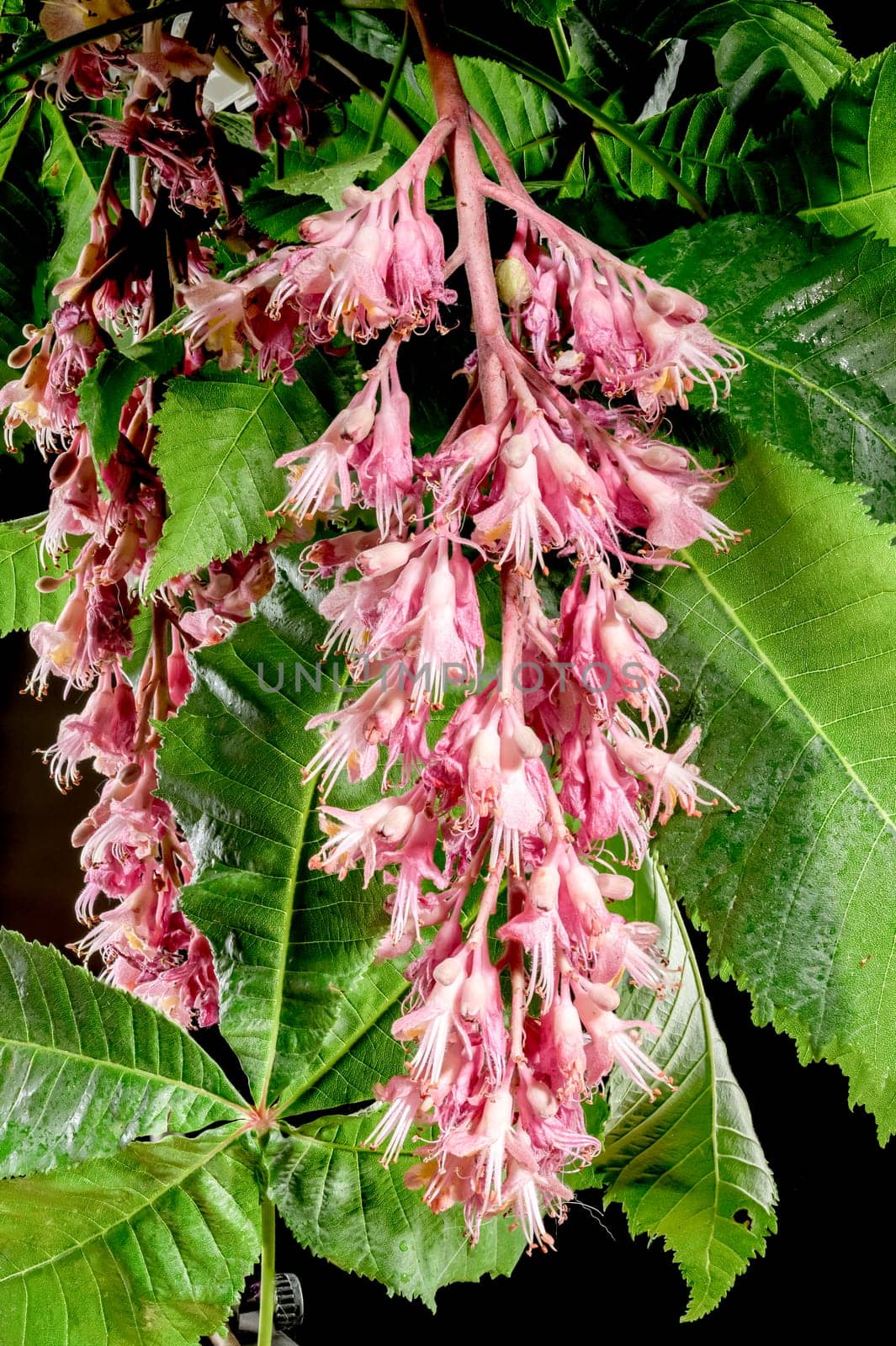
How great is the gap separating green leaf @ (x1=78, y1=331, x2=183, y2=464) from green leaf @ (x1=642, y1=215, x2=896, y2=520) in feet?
0.57

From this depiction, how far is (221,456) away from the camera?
406mm

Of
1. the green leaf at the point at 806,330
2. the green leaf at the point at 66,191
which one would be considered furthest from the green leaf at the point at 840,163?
the green leaf at the point at 66,191

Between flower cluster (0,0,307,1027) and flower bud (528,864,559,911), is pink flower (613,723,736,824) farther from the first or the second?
flower cluster (0,0,307,1027)

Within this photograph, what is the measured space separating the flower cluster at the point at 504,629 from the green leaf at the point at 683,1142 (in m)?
0.16

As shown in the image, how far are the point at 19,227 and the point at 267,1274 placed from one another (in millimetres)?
544

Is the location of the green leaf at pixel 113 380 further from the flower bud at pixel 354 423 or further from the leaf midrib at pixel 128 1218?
the leaf midrib at pixel 128 1218

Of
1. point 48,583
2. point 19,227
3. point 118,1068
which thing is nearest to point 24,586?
point 48,583

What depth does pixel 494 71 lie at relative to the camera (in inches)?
22.0

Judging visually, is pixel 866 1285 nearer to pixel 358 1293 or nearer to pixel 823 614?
pixel 358 1293

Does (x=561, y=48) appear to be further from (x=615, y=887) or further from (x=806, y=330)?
(x=615, y=887)

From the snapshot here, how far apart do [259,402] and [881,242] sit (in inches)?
8.7

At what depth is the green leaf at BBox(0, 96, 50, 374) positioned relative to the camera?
0.60 m

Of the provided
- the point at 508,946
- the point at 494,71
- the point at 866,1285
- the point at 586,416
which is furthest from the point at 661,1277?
the point at 494,71

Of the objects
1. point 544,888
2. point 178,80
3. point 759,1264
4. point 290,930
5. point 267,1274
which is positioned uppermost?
point 178,80
